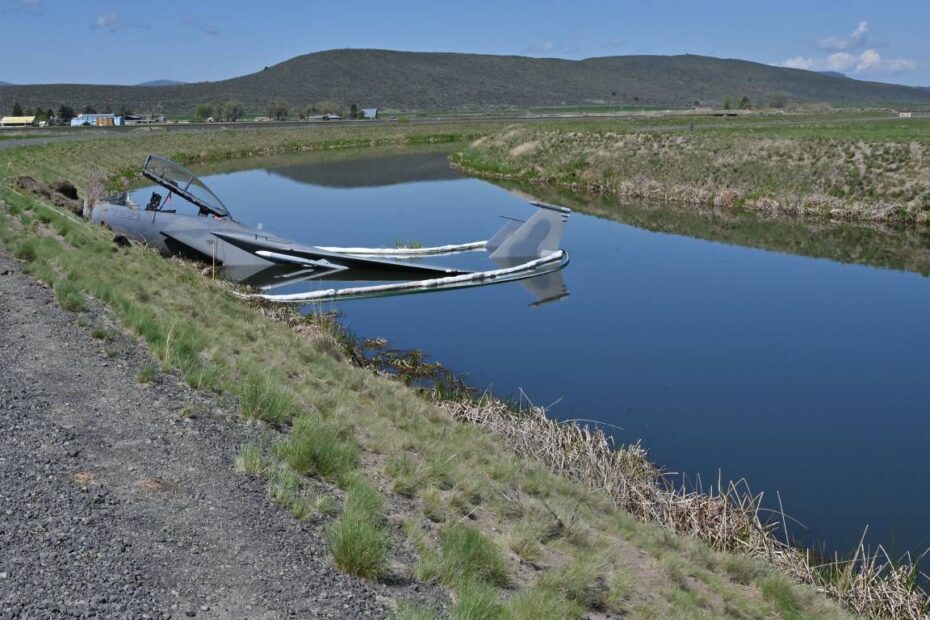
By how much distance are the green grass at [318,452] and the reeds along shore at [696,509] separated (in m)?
3.03

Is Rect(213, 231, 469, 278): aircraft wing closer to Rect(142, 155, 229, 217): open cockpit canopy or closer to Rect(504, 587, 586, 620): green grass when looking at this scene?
Rect(142, 155, 229, 217): open cockpit canopy

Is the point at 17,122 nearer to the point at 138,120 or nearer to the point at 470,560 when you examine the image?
the point at 138,120

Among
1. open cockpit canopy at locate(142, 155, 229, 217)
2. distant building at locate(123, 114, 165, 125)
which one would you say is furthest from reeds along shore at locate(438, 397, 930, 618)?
distant building at locate(123, 114, 165, 125)

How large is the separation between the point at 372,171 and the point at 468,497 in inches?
1946

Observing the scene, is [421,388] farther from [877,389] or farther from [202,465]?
[877,389]

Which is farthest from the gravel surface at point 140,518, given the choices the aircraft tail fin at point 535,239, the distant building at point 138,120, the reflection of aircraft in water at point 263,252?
the distant building at point 138,120

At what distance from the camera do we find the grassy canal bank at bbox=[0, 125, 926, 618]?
6316 mm

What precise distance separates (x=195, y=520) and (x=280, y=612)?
133 centimetres

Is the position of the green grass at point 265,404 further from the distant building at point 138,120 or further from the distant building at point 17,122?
the distant building at point 138,120

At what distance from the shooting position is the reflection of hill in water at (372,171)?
4944 centimetres

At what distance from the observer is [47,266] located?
1351 cm

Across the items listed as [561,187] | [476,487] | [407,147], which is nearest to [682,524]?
[476,487]

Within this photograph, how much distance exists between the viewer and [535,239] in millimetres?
23656

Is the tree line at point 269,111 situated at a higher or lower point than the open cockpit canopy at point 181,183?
higher
